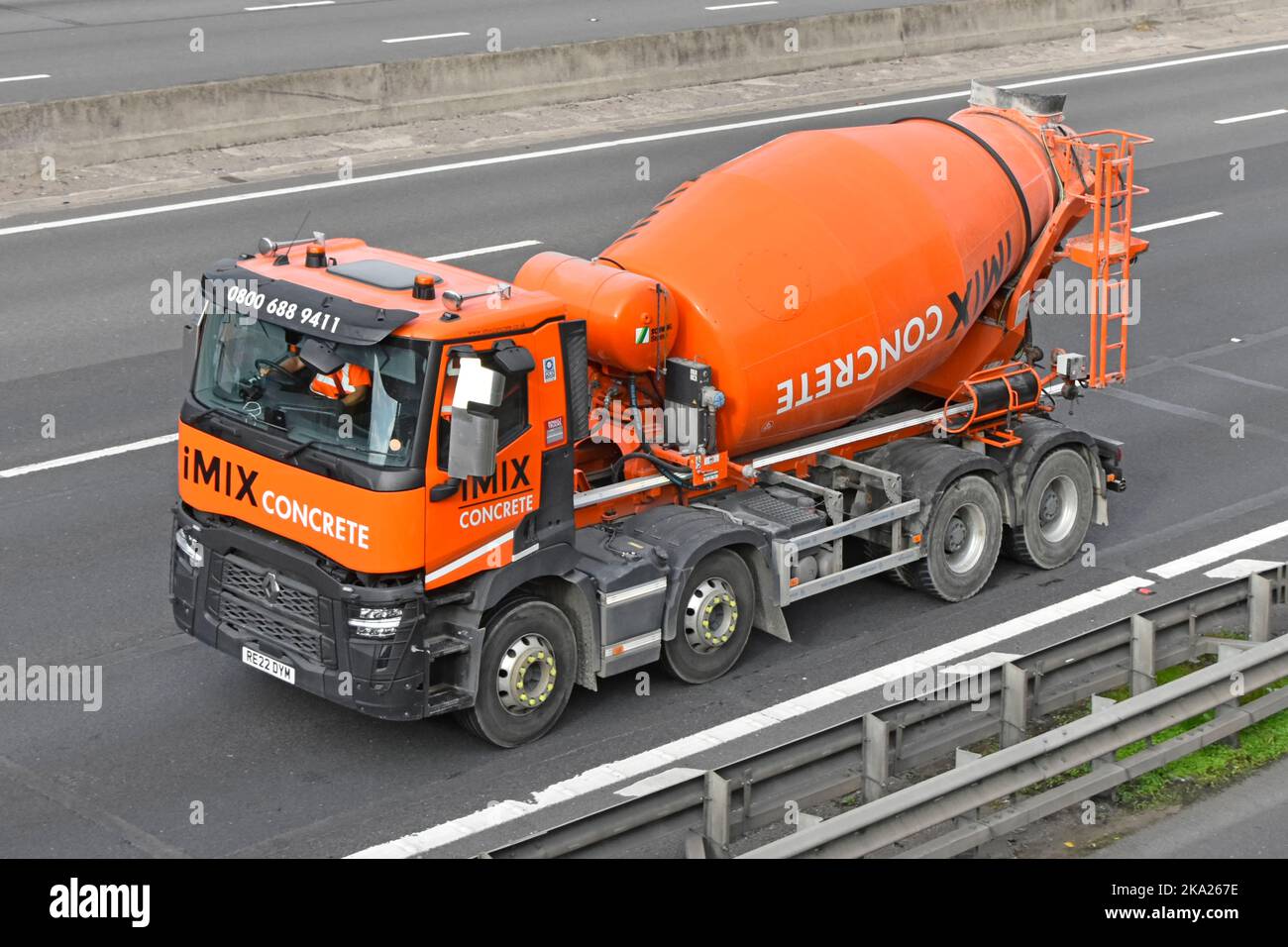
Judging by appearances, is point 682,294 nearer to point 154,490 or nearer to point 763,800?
point 763,800

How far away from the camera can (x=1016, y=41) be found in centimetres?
3191

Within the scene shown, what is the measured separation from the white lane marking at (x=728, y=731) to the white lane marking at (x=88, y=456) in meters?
6.14

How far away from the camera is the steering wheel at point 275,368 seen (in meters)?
9.92

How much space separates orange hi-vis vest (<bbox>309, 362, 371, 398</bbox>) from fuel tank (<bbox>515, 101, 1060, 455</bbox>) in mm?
1819

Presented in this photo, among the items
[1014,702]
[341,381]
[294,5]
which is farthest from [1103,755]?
[294,5]

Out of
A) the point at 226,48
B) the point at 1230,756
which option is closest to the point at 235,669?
the point at 1230,756

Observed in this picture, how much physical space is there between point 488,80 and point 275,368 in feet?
53.6

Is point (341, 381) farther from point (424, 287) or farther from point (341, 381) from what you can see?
point (424, 287)

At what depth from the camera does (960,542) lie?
500 inches

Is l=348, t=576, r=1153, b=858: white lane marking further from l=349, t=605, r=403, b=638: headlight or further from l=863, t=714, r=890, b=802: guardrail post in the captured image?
l=863, t=714, r=890, b=802: guardrail post

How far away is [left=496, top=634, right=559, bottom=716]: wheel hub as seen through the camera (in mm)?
10242

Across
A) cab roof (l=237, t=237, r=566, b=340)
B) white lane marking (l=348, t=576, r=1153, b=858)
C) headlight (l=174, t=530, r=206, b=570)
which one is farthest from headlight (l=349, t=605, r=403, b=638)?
cab roof (l=237, t=237, r=566, b=340)

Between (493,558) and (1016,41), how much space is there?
2450 cm

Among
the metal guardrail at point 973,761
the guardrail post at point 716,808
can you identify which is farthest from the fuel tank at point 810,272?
the guardrail post at point 716,808
